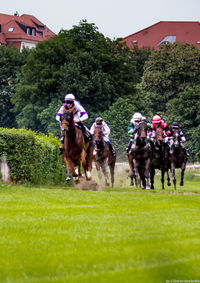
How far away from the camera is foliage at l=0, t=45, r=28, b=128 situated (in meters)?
73.4

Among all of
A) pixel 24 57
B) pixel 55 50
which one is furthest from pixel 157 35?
pixel 55 50

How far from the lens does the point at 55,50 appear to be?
6644cm

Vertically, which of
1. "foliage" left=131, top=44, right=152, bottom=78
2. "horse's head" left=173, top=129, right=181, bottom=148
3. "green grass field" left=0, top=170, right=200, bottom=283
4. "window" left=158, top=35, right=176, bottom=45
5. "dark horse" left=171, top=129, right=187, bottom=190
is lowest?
"green grass field" left=0, top=170, right=200, bottom=283

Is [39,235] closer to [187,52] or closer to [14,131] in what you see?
[14,131]

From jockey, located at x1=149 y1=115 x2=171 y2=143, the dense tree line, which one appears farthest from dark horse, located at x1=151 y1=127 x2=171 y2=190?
the dense tree line

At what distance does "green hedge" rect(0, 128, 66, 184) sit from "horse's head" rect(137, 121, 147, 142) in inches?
142

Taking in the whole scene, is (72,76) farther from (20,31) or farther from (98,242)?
(98,242)

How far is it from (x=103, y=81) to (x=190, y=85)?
9.96m

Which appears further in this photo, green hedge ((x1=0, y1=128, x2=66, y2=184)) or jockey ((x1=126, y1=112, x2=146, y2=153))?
jockey ((x1=126, y1=112, x2=146, y2=153))

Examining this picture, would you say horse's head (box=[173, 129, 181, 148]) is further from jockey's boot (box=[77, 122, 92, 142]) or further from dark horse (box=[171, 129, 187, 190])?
jockey's boot (box=[77, 122, 92, 142])

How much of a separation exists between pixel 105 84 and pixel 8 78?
49.0 ft

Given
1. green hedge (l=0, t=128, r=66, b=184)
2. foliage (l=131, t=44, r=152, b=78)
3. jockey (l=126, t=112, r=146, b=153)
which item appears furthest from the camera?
foliage (l=131, t=44, r=152, b=78)

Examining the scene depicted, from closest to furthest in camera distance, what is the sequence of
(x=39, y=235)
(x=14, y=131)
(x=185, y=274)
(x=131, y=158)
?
1. (x=185, y=274)
2. (x=39, y=235)
3. (x=14, y=131)
4. (x=131, y=158)

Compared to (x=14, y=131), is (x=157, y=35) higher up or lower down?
higher up
